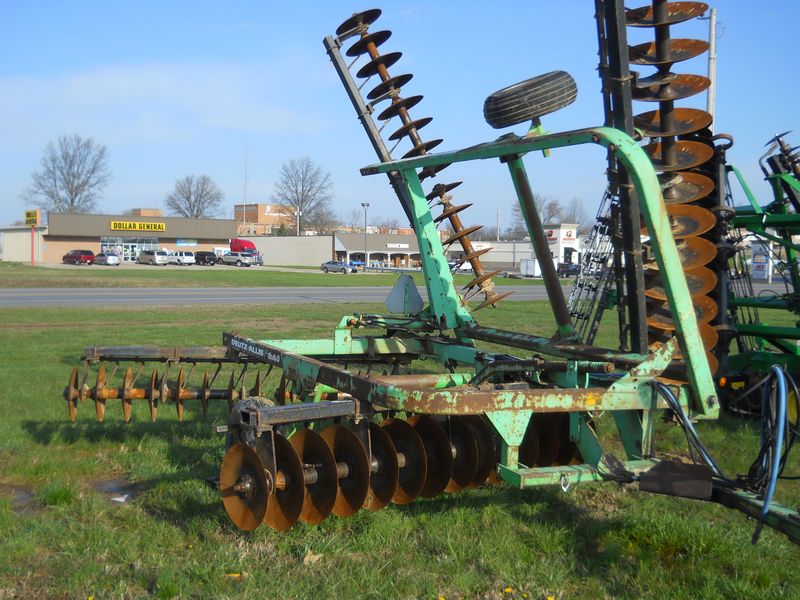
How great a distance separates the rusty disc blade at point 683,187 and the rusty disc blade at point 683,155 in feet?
0.28

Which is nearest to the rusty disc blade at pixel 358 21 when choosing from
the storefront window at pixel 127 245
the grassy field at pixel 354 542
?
the grassy field at pixel 354 542

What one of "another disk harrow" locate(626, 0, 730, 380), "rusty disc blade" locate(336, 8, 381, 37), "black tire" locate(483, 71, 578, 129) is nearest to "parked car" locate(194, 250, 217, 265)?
"rusty disc blade" locate(336, 8, 381, 37)

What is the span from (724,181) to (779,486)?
232 cm

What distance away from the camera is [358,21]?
221 inches

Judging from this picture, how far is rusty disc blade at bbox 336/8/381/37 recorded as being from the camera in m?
5.57

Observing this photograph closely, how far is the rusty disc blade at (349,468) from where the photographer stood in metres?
3.82

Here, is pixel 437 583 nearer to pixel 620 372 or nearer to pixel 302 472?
pixel 302 472

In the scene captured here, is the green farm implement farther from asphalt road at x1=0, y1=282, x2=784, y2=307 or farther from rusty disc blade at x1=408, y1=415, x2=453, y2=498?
asphalt road at x1=0, y1=282, x2=784, y2=307

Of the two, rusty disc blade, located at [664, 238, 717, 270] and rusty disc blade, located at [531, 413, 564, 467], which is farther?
rusty disc blade, located at [664, 238, 717, 270]

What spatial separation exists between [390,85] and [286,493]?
311 centimetres

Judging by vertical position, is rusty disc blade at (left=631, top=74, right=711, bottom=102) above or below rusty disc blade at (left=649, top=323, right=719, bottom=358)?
above

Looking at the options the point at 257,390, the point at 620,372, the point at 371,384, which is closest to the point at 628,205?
the point at 620,372

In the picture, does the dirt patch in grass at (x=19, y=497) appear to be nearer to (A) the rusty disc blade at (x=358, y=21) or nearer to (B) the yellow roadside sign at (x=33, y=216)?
(A) the rusty disc blade at (x=358, y=21)

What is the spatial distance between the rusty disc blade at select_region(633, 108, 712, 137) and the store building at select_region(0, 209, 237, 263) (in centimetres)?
6743
